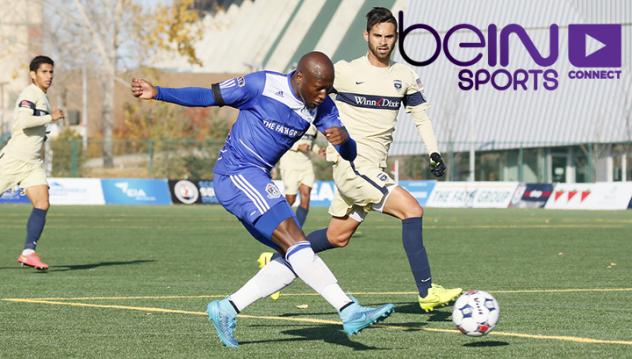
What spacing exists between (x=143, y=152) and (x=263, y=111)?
135 feet

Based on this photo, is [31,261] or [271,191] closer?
[271,191]

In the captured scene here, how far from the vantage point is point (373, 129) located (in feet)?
34.4

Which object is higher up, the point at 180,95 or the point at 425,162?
the point at 180,95

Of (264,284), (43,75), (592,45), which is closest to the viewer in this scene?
(264,284)

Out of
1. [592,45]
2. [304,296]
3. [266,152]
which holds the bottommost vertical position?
[592,45]

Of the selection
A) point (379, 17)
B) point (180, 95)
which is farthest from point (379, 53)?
point (180, 95)

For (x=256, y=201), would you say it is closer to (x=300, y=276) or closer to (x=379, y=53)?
(x=300, y=276)

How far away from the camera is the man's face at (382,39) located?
33.3 ft

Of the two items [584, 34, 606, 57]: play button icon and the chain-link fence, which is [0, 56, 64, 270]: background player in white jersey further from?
[584, 34, 606, 57]: play button icon

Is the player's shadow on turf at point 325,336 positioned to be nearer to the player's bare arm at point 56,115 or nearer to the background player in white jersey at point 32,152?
the player's bare arm at point 56,115

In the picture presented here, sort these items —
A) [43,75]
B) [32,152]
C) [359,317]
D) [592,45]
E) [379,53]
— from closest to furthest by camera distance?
[359,317]
[379,53]
[43,75]
[32,152]
[592,45]

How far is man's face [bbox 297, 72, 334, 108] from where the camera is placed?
7.71m

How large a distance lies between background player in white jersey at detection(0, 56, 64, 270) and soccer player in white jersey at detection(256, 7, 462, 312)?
15.9 feet

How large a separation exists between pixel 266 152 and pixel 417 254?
222cm
